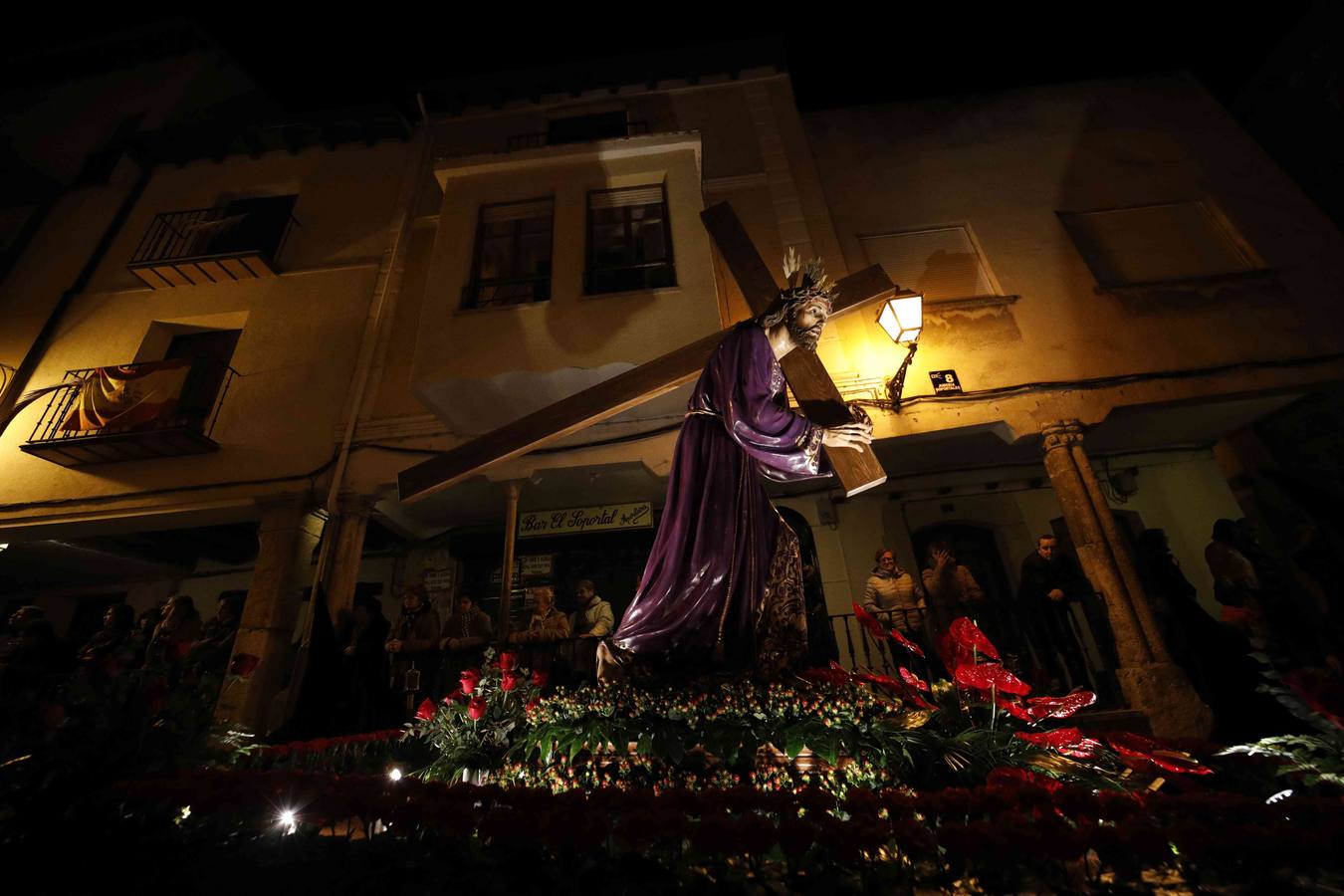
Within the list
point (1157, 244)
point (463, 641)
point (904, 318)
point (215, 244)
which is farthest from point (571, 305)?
point (1157, 244)

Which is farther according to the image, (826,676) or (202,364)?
(202,364)

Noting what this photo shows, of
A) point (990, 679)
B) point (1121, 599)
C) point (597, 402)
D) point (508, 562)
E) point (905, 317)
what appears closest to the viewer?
point (990, 679)

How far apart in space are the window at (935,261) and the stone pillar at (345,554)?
23.8ft

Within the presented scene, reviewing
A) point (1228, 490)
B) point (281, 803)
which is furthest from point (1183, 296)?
point (281, 803)

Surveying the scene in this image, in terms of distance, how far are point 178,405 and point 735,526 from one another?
7876mm

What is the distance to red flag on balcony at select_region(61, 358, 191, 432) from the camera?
6.91m

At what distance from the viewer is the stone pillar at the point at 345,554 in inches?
245

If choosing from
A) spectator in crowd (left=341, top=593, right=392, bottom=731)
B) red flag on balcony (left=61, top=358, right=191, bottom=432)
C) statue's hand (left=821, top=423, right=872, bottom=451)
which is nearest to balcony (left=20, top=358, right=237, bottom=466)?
red flag on balcony (left=61, top=358, right=191, bottom=432)

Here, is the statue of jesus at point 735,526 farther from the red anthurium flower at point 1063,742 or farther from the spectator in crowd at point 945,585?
the spectator in crowd at point 945,585

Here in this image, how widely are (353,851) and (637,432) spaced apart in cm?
559

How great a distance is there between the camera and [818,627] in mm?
7270

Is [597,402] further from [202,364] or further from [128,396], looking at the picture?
[128,396]

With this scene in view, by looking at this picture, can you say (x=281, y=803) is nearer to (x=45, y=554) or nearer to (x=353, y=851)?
(x=353, y=851)

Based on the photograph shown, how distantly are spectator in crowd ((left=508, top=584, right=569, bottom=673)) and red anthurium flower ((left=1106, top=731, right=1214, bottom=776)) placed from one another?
4176 millimetres
